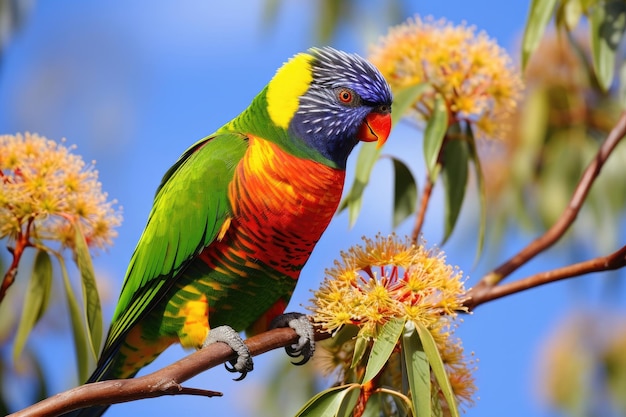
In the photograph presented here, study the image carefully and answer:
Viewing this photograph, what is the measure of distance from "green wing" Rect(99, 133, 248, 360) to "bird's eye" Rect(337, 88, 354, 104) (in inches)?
12.8

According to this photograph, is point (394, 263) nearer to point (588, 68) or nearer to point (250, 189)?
point (250, 189)

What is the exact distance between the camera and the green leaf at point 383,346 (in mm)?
1701

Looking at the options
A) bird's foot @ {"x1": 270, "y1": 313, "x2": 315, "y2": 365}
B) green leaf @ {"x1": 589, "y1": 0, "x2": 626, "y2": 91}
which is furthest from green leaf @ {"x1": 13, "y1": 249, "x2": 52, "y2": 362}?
green leaf @ {"x1": 589, "y1": 0, "x2": 626, "y2": 91}

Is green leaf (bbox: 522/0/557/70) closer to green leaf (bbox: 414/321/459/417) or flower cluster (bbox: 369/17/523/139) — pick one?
flower cluster (bbox: 369/17/523/139)

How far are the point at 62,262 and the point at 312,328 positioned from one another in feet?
2.55

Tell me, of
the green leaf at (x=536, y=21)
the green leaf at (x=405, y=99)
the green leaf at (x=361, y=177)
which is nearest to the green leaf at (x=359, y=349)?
the green leaf at (x=361, y=177)

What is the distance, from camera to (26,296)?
2275 millimetres

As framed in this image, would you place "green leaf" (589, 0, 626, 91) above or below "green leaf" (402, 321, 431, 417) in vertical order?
above

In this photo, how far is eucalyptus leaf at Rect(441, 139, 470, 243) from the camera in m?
2.73

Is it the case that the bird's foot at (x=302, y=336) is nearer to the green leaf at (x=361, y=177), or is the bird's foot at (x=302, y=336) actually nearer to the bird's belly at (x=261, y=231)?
the bird's belly at (x=261, y=231)

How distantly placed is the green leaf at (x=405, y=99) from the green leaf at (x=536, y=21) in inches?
14.1

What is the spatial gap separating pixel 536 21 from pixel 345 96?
725 millimetres

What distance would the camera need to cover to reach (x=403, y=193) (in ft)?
9.04

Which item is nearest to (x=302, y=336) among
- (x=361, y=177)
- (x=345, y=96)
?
(x=361, y=177)
